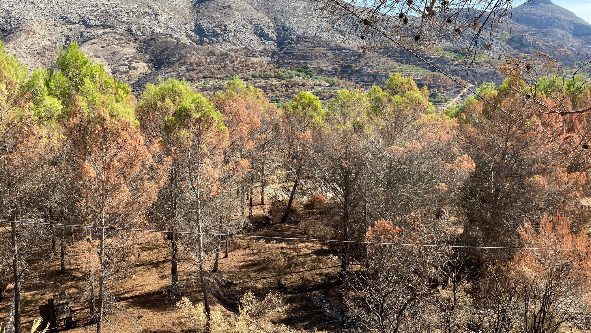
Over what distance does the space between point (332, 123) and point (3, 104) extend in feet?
68.6

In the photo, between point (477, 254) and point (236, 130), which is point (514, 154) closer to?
point (477, 254)

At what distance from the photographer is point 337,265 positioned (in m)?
20.9

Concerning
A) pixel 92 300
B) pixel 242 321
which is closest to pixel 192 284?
pixel 92 300

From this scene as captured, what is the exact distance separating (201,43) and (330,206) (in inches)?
3994

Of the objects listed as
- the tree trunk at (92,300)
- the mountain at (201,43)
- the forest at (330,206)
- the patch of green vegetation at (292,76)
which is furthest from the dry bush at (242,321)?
the patch of green vegetation at (292,76)

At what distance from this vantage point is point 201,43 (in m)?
108

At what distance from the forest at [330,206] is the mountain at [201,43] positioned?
48934mm

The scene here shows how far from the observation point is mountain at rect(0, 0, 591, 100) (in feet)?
255

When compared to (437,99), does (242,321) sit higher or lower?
lower

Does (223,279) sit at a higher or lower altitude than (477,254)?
lower

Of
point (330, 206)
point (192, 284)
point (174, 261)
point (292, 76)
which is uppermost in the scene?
point (292, 76)

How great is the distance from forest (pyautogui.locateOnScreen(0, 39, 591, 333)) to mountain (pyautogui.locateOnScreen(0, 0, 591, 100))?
→ 161ft

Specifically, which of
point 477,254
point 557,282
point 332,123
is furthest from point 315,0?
point 332,123

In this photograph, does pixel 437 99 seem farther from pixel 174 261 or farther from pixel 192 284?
pixel 174 261
